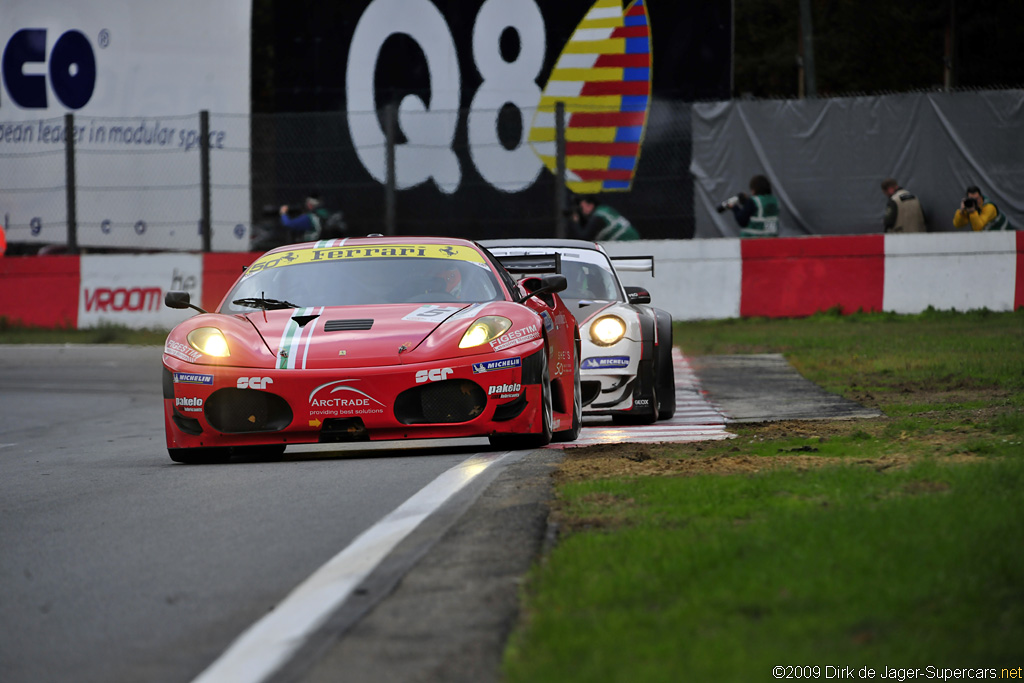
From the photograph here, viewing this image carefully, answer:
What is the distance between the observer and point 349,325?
7.64m

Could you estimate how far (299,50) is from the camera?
867 inches

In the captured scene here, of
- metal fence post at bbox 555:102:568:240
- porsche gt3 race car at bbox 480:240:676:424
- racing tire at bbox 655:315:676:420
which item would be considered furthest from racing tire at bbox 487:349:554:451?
metal fence post at bbox 555:102:568:240

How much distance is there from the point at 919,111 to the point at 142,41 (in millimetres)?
11692

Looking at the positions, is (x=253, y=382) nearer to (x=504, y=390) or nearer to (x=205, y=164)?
(x=504, y=390)

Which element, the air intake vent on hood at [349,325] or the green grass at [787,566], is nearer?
the green grass at [787,566]

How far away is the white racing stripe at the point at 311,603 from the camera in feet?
11.4

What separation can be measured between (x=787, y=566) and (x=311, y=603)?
1.26 meters

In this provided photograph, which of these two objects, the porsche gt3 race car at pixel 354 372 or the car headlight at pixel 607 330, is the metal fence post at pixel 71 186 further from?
the porsche gt3 race car at pixel 354 372

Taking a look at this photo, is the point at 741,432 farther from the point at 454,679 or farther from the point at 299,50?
the point at 299,50

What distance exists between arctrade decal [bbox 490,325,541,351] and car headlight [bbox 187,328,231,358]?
1327mm

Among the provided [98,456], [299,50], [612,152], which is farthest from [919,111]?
[98,456]

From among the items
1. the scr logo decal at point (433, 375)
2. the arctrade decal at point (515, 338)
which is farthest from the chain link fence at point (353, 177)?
the scr logo decal at point (433, 375)

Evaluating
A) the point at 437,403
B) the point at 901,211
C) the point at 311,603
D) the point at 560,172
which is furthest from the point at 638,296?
the point at 901,211

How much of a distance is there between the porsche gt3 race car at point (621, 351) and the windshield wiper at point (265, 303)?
235cm
